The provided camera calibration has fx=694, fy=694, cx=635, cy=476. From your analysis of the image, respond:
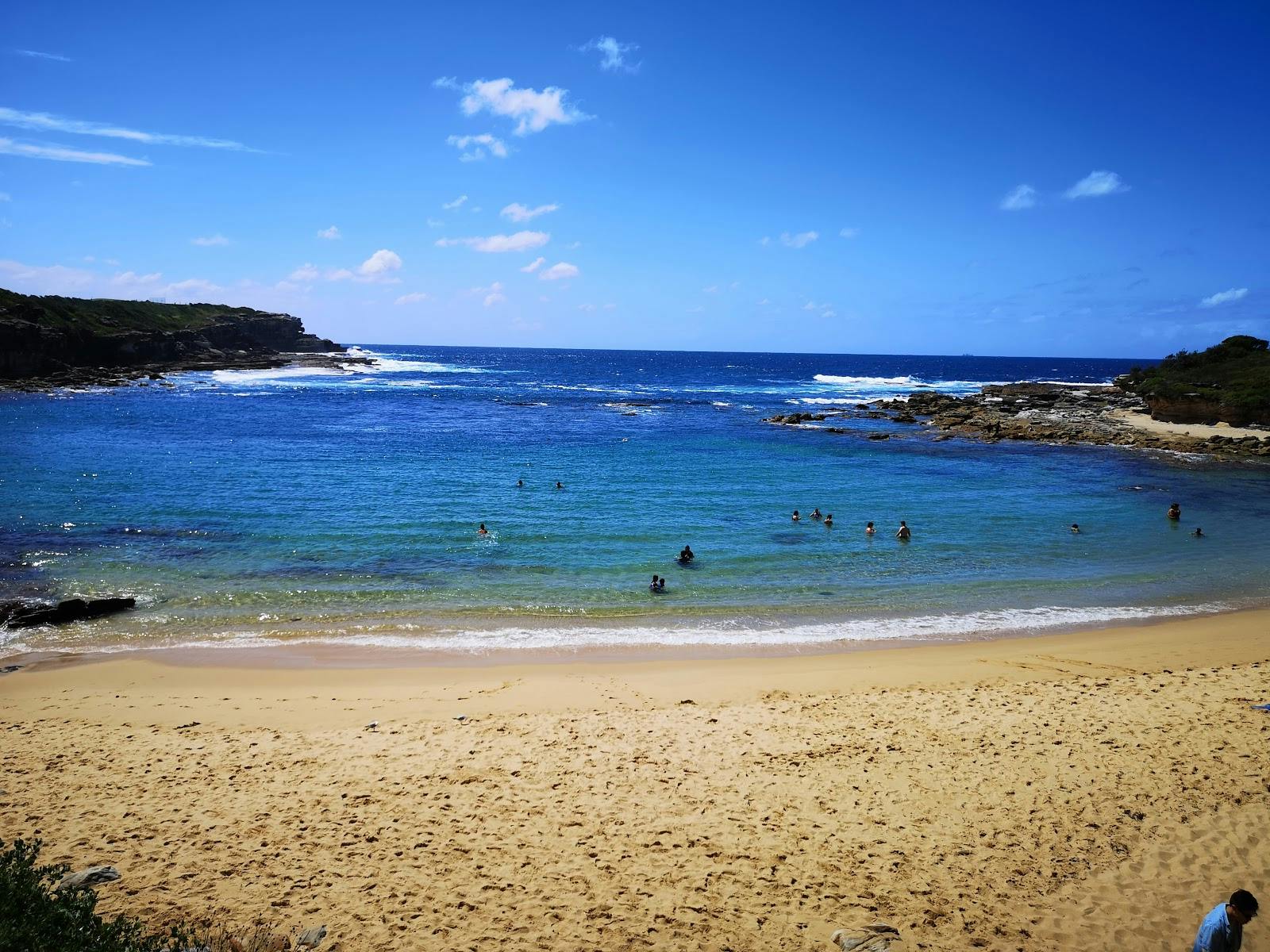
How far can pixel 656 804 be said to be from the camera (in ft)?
32.0

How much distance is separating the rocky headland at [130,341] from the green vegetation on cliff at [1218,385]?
4088 inches

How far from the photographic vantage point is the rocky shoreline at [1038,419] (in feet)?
163

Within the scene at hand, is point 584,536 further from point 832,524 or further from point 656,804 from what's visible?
point 656,804

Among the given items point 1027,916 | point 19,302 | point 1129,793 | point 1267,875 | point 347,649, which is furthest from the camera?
point 19,302

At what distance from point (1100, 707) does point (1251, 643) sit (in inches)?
305

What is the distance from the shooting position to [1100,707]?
499 inches

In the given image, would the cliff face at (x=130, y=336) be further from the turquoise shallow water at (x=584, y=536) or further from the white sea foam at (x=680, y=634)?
the white sea foam at (x=680, y=634)

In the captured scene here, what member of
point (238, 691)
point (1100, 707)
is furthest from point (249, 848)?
point (1100, 707)

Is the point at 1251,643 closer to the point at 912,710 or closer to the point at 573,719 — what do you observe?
the point at 912,710

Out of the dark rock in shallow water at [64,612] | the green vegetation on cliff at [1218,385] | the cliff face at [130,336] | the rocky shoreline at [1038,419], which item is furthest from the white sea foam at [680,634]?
the cliff face at [130,336]

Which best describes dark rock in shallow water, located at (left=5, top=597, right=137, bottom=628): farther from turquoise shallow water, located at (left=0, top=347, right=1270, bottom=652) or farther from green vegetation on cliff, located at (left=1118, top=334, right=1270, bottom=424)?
green vegetation on cliff, located at (left=1118, top=334, right=1270, bottom=424)

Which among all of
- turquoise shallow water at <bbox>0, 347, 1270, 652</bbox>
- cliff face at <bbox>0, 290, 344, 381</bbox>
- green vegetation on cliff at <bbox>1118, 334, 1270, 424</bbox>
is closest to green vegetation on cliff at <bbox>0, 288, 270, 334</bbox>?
cliff face at <bbox>0, 290, 344, 381</bbox>

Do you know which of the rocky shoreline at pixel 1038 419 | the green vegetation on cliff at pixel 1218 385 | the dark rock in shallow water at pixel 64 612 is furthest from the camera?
the green vegetation on cliff at pixel 1218 385

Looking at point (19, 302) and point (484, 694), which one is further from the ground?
point (19, 302)
